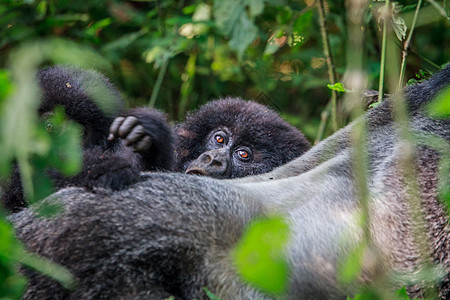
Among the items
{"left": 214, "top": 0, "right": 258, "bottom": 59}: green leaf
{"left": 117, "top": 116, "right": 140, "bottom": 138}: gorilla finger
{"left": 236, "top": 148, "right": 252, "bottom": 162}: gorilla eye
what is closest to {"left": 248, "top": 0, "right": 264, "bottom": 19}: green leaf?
{"left": 214, "top": 0, "right": 258, "bottom": 59}: green leaf

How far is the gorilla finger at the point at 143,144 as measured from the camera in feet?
9.09

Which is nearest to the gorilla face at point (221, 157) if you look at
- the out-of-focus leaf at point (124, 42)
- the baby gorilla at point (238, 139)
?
the baby gorilla at point (238, 139)

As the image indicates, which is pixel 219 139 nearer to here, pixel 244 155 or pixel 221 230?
pixel 244 155

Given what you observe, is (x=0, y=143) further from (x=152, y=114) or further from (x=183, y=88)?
(x=183, y=88)

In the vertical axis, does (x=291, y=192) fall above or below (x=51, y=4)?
below

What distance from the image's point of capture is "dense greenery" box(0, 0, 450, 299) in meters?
3.93

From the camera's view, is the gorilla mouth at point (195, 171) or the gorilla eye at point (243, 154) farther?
the gorilla eye at point (243, 154)

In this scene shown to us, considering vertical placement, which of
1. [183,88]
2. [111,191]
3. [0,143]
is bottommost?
[183,88]

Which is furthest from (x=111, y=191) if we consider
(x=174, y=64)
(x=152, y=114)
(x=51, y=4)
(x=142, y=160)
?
(x=174, y=64)

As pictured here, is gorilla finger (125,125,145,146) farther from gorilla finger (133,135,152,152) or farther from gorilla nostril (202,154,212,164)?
gorilla nostril (202,154,212,164)

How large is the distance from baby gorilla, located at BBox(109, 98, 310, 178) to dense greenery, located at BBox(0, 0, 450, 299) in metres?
0.35

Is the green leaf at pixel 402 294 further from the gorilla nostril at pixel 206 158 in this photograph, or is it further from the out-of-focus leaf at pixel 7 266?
the gorilla nostril at pixel 206 158

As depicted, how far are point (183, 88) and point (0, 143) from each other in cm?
360

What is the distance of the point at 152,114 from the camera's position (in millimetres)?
3076
